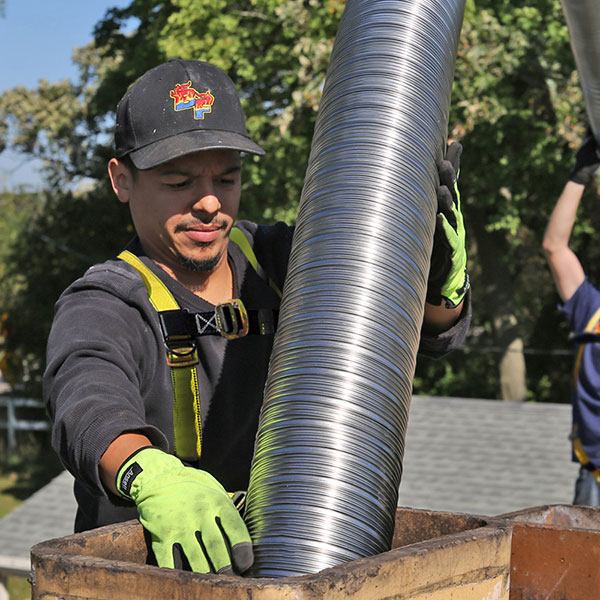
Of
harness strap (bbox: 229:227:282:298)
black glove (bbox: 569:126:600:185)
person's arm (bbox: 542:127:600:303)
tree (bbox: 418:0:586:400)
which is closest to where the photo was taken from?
harness strap (bbox: 229:227:282:298)

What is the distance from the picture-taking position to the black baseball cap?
7.95 ft

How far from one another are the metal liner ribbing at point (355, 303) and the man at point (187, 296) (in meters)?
0.24

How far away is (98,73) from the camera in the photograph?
76.0 ft

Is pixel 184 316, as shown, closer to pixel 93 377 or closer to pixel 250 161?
pixel 93 377

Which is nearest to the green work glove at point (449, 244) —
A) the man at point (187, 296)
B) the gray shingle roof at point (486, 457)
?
the man at point (187, 296)

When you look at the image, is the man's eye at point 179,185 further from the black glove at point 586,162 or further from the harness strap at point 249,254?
the black glove at point 586,162

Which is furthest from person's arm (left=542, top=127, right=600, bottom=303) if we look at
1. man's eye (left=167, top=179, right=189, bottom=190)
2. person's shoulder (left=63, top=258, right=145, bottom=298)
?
person's shoulder (left=63, top=258, right=145, bottom=298)

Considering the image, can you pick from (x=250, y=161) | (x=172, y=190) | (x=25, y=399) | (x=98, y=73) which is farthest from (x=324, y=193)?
(x=25, y=399)

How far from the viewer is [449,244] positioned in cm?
249

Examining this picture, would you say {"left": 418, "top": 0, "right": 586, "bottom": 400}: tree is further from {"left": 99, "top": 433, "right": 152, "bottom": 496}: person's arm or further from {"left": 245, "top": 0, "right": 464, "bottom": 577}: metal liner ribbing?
{"left": 99, "top": 433, "right": 152, "bottom": 496}: person's arm

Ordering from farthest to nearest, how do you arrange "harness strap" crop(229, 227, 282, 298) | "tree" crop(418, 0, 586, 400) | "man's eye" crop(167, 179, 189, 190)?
1. "tree" crop(418, 0, 586, 400)
2. "harness strap" crop(229, 227, 282, 298)
3. "man's eye" crop(167, 179, 189, 190)

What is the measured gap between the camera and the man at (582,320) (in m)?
5.66

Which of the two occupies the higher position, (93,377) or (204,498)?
(93,377)

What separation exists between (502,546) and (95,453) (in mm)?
776
